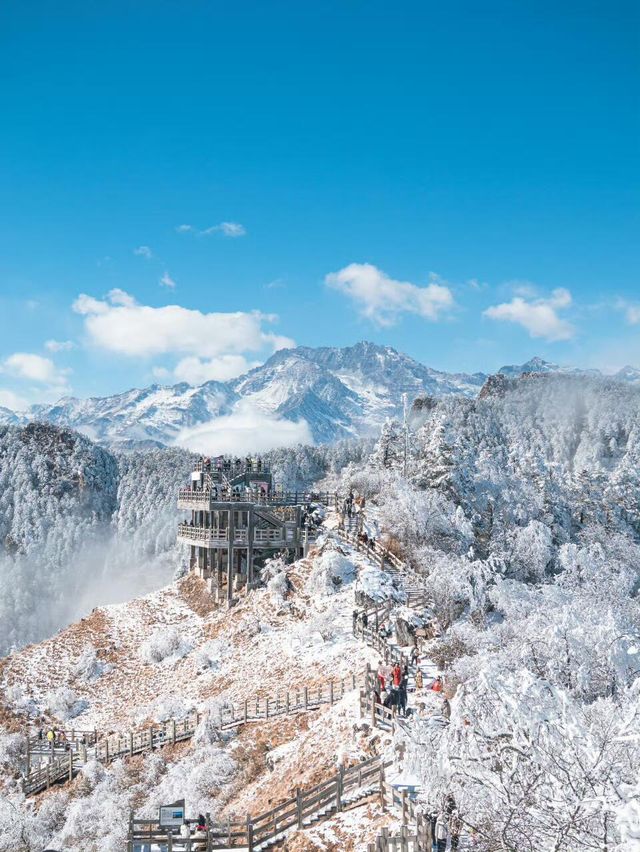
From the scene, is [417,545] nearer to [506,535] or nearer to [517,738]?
[506,535]

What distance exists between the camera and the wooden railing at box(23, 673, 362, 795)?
3278 cm

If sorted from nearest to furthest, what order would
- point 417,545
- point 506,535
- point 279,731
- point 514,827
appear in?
point 514,827 < point 279,731 < point 417,545 < point 506,535

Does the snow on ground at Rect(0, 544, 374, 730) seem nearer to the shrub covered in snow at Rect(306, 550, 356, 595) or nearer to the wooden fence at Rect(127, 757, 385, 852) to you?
the shrub covered in snow at Rect(306, 550, 356, 595)

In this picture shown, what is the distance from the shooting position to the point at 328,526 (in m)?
50.4

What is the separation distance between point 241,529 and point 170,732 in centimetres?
1812

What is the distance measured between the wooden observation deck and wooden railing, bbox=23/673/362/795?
45.1ft

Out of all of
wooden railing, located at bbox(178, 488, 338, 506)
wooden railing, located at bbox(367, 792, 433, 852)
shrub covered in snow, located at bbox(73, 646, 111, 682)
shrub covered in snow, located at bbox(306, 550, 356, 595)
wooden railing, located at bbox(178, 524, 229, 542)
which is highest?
wooden railing, located at bbox(178, 488, 338, 506)

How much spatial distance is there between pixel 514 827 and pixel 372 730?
12.1 metres

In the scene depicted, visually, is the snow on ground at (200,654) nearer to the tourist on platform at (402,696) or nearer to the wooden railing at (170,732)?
the wooden railing at (170,732)

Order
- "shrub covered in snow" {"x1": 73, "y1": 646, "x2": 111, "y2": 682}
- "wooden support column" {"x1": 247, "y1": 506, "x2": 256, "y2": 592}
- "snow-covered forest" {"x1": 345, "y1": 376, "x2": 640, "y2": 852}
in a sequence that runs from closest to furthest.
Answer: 1. "snow-covered forest" {"x1": 345, "y1": 376, "x2": 640, "y2": 852}
2. "shrub covered in snow" {"x1": 73, "y1": 646, "x2": 111, "y2": 682}
3. "wooden support column" {"x1": 247, "y1": 506, "x2": 256, "y2": 592}

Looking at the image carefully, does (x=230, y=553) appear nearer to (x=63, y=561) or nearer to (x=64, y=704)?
(x=64, y=704)

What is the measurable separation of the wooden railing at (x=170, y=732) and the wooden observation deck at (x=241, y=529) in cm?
1376

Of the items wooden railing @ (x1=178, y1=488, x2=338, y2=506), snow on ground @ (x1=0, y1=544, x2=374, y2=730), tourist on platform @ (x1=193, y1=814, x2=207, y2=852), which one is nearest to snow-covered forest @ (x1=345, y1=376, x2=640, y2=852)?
snow on ground @ (x1=0, y1=544, x2=374, y2=730)

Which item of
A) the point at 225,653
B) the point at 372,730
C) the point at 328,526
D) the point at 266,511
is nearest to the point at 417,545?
the point at 328,526
